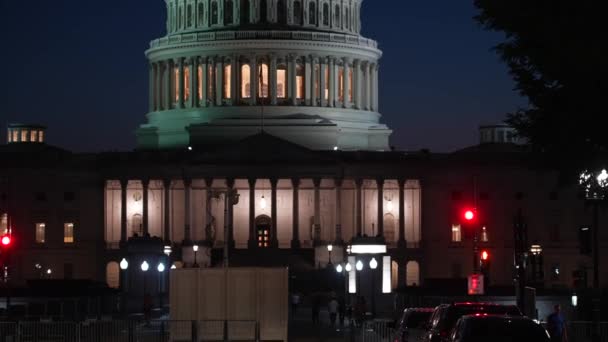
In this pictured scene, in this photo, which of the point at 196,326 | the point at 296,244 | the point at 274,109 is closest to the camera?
the point at 196,326

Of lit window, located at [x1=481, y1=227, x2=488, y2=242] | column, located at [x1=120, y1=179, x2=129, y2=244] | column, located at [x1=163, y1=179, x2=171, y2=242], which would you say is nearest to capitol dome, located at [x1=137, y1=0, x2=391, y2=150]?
column, located at [x1=163, y1=179, x2=171, y2=242]

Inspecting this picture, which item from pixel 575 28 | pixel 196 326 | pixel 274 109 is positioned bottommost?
pixel 196 326

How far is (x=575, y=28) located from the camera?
39.8 metres

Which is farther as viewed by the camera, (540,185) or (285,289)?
(540,185)

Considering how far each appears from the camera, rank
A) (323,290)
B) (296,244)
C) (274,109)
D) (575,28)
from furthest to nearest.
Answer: (274,109), (296,244), (323,290), (575,28)

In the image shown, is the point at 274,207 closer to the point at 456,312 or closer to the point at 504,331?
the point at 456,312

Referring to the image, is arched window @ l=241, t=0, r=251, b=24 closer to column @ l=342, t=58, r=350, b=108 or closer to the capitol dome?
the capitol dome

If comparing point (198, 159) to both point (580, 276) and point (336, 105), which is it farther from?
point (580, 276)

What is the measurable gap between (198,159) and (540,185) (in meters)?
28.4

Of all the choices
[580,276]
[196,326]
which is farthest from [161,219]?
[196,326]

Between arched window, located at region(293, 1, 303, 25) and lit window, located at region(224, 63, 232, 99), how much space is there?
7.58 meters

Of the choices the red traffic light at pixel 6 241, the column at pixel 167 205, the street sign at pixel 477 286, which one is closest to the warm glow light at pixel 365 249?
the column at pixel 167 205

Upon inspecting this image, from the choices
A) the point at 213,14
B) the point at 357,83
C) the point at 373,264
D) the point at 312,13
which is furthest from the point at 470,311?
the point at 213,14

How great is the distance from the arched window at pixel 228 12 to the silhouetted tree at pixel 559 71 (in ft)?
382
